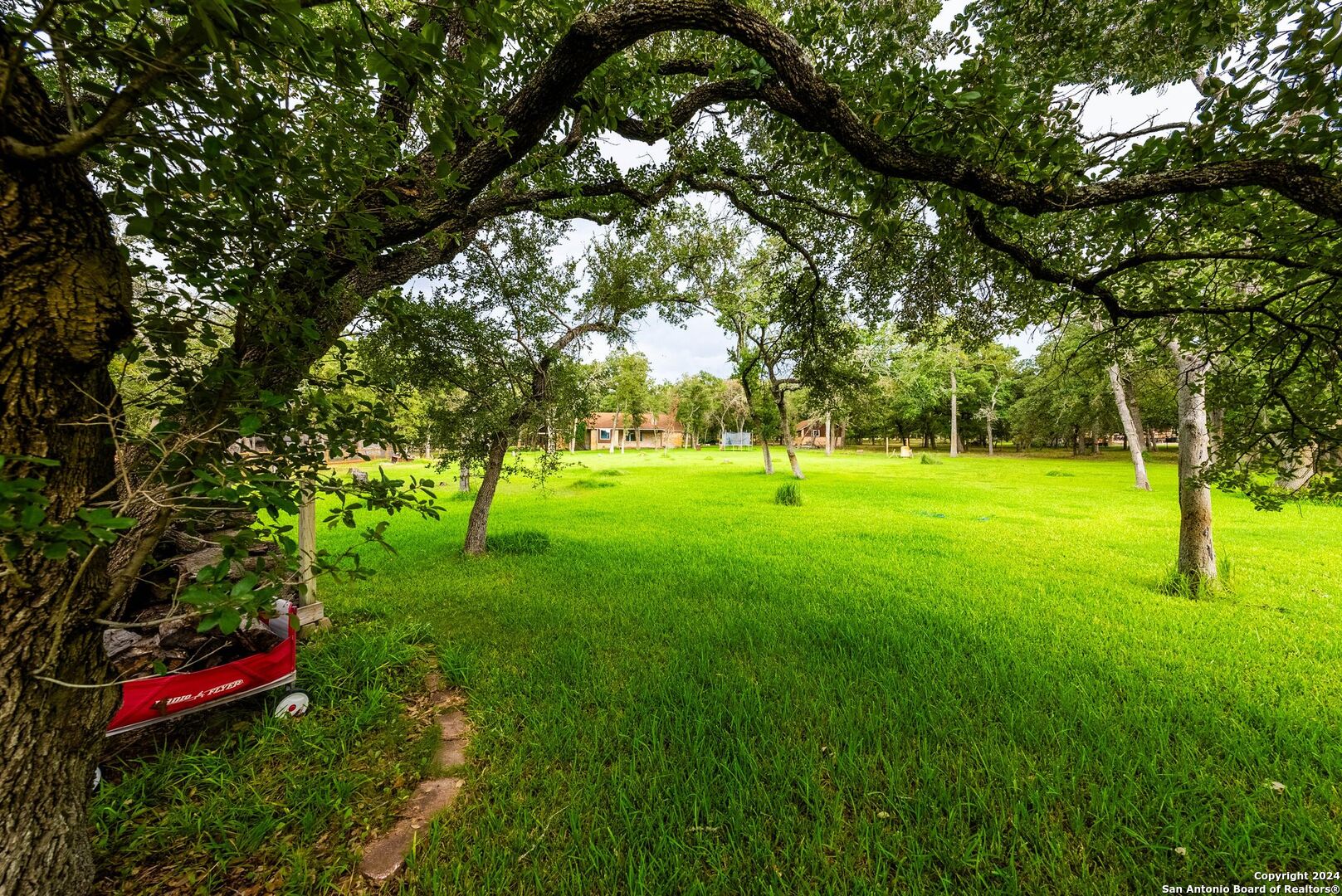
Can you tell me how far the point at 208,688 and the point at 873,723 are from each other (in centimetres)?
427

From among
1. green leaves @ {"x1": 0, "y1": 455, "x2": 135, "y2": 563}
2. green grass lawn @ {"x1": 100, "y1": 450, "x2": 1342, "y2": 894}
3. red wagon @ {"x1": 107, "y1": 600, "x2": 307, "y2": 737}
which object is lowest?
green grass lawn @ {"x1": 100, "y1": 450, "x2": 1342, "y2": 894}

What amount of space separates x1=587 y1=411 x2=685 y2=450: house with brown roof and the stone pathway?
48.6 meters

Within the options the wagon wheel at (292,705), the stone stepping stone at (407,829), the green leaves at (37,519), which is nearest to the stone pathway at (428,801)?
the stone stepping stone at (407,829)

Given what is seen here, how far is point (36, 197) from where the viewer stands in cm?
138

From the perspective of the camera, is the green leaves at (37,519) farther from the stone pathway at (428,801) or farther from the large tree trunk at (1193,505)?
the large tree trunk at (1193,505)

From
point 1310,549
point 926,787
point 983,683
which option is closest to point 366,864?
point 926,787

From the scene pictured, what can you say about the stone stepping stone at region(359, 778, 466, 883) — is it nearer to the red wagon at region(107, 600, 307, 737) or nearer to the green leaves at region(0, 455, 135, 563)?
the red wagon at region(107, 600, 307, 737)

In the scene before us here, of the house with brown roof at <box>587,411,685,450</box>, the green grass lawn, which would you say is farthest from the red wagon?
the house with brown roof at <box>587,411,685,450</box>

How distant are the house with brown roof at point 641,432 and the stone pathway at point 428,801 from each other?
159ft

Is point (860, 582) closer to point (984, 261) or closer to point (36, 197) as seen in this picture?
point (984, 261)

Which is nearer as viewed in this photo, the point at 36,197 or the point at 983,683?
the point at 36,197

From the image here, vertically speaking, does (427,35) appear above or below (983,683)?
above

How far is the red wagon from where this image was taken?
2.33m

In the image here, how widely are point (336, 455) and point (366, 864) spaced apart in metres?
2.01
